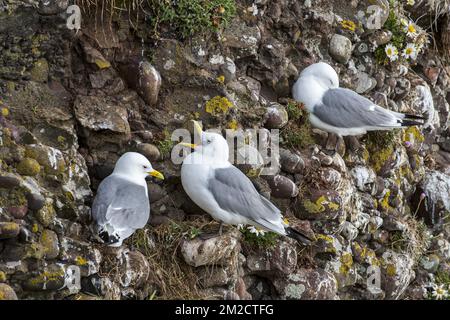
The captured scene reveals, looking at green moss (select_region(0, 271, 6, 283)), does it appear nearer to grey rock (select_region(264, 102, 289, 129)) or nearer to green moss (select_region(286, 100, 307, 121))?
grey rock (select_region(264, 102, 289, 129))

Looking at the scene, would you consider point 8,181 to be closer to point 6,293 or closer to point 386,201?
point 6,293

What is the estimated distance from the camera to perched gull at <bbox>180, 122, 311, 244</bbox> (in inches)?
189

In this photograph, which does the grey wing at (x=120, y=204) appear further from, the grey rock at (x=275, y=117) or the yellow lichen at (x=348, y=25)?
the yellow lichen at (x=348, y=25)

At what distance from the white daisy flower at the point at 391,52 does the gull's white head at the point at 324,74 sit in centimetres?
95

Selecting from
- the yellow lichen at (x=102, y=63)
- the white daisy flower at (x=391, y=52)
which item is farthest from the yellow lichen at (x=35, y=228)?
the white daisy flower at (x=391, y=52)

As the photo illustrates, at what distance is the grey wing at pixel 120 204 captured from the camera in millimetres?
4426

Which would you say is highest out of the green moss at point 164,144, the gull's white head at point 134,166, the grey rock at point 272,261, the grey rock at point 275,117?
the grey rock at point 275,117

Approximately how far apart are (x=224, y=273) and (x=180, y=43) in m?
1.58

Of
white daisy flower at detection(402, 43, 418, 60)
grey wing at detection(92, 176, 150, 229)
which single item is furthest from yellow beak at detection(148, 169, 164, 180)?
white daisy flower at detection(402, 43, 418, 60)

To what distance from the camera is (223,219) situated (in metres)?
4.82

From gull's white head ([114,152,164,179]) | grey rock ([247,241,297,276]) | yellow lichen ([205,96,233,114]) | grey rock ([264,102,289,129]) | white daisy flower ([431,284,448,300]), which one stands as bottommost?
white daisy flower ([431,284,448,300])

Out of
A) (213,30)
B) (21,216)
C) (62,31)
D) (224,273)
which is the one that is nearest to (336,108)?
(213,30)

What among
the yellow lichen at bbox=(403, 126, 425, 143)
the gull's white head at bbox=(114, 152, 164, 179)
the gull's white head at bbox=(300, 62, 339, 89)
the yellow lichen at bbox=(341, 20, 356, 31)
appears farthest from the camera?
the yellow lichen at bbox=(403, 126, 425, 143)

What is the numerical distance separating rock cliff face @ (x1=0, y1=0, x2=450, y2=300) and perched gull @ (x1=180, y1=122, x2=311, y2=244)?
0.17 meters
